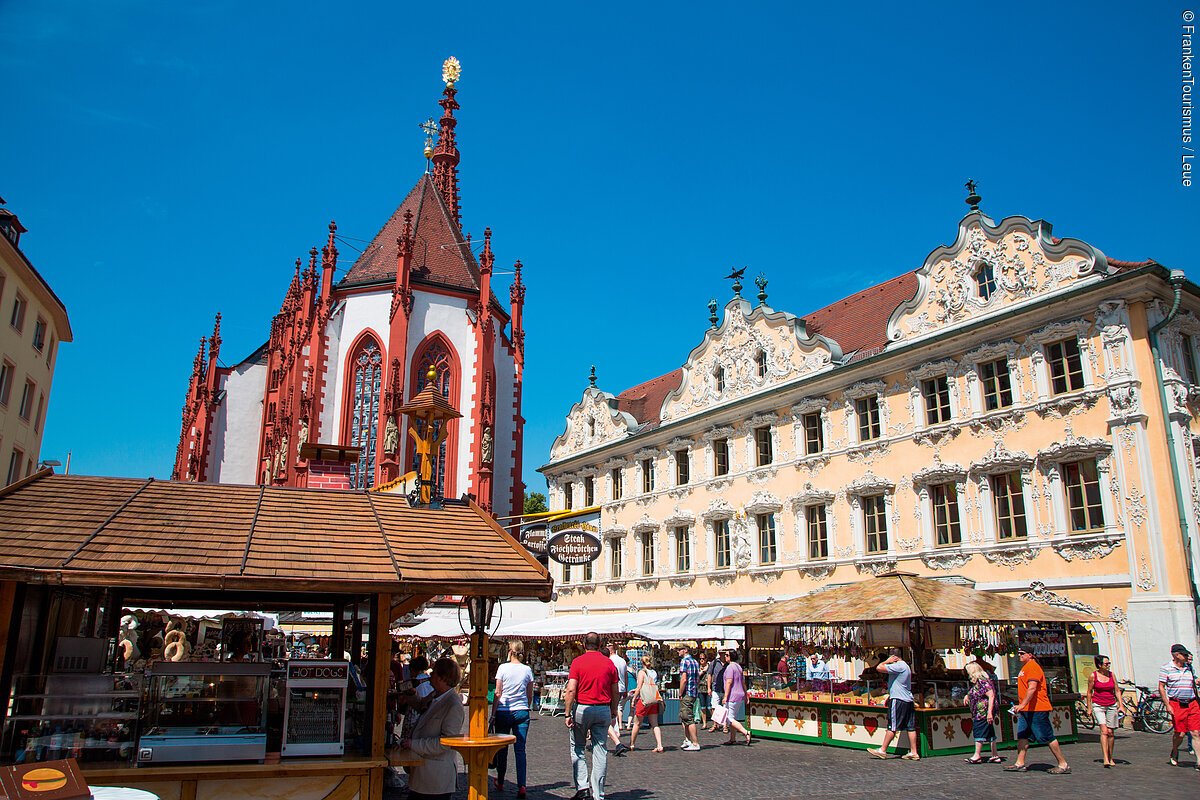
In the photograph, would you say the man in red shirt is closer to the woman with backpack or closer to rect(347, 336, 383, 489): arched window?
the woman with backpack

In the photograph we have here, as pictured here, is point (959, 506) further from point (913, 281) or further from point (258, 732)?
point (258, 732)

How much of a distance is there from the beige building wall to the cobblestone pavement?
23153mm

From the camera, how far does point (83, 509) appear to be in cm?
761

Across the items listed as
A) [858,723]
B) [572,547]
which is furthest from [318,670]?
[858,723]

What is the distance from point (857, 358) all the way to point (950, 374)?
3.22m

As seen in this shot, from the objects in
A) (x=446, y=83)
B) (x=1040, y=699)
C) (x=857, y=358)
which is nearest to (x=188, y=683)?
(x=1040, y=699)

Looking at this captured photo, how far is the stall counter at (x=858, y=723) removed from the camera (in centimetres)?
1501

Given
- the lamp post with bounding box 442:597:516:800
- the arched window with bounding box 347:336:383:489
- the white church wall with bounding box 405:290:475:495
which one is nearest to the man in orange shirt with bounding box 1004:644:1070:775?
the lamp post with bounding box 442:597:516:800

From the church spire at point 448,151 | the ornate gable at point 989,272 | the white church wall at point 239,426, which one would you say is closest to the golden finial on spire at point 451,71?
the church spire at point 448,151

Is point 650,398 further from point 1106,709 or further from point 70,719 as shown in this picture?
point 70,719

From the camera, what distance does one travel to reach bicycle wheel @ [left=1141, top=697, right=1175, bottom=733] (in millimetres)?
17812

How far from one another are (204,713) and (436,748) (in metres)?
1.74

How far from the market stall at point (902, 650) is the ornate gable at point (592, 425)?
17157mm

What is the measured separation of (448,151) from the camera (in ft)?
187
